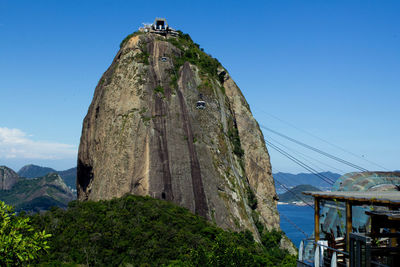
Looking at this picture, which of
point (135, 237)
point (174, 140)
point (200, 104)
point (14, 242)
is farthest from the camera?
point (200, 104)

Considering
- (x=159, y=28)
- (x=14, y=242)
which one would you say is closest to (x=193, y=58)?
(x=159, y=28)

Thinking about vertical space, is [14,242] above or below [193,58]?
below

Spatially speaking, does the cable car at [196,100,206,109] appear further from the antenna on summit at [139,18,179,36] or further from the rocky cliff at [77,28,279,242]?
the antenna on summit at [139,18,179,36]

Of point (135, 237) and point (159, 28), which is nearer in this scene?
point (135, 237)

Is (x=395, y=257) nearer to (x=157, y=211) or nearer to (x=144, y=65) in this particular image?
(x=157, y=211)

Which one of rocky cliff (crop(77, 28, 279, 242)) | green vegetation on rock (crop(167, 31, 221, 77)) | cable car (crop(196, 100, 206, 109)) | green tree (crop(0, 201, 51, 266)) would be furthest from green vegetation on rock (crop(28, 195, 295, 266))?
green vegetation on rock (crop(167, 31, 221, 77))

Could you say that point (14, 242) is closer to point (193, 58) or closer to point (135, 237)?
point (135, 237)

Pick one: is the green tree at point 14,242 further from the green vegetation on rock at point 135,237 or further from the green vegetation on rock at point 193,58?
the green vegetation on rock at point 193,58
